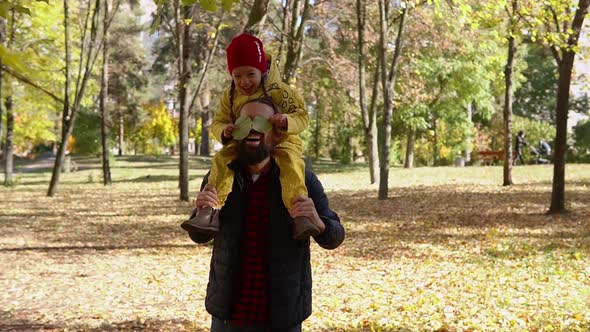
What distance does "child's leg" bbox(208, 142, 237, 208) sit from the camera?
92.4 inches

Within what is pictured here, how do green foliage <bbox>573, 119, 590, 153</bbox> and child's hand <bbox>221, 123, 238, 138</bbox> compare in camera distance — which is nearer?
child's hand <bbox>221, 123, 238, 138</bbox>

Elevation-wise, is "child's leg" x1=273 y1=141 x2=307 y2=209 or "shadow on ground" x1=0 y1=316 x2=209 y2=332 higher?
"child's leg" x1=273 y1=141 x2=307 y2=209

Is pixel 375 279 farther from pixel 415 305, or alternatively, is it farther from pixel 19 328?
pixel 19 328

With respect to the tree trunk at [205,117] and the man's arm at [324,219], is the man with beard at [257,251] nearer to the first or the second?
the man's arm at [324,219]

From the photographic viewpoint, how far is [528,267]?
24.2ft

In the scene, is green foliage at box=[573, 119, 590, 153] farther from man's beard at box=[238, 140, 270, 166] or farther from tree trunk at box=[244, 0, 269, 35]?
man's beard at box=[238, 140, 270, 166]

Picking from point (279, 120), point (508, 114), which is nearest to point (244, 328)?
point (279, 120)

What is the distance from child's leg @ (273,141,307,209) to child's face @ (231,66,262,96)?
0.27 meters

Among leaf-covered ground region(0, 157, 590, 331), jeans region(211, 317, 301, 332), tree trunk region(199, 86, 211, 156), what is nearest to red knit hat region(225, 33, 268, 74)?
jeans region(211, 317, 301, 332)

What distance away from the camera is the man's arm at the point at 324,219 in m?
2.39

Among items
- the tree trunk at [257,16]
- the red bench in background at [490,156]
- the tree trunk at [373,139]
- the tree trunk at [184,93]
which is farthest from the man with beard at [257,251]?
the red bench in background at [490,156]

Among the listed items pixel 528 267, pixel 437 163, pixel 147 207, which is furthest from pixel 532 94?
pixel 528 267

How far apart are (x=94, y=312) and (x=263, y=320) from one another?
4.19 meters

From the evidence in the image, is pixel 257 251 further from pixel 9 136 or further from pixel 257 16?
pixel 9 136
